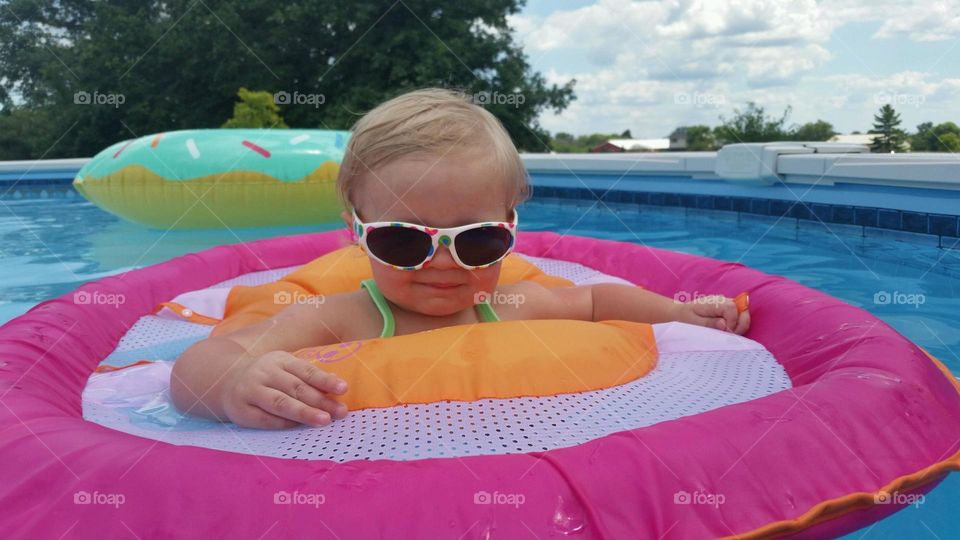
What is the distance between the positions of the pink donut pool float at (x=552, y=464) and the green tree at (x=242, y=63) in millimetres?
12870

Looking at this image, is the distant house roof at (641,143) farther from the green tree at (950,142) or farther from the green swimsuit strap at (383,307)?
the green swimsuit strap at (383,307)

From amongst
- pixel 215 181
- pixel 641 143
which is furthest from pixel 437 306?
pixel 641 143

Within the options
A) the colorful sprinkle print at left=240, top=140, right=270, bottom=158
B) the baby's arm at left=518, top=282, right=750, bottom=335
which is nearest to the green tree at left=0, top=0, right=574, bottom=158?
the colorful sprinkle print at left=240, top=140, right=270, bottom=158

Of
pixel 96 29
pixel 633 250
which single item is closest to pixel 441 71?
pixel 96 29

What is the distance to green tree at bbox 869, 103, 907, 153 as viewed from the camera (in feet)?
22.1

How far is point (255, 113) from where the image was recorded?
12094mm

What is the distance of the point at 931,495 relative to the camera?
1.78 meters

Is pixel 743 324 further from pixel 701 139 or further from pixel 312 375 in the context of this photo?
pixel 701 139

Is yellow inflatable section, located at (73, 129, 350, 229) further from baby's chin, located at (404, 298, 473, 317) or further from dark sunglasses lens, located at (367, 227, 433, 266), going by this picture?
dark sunglasses lens, located at (367, 227, 433, 266)

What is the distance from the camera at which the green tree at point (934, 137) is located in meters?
7.04

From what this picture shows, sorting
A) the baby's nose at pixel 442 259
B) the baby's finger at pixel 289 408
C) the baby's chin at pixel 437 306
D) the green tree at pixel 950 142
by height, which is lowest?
the baby's finger at pixel 289 408

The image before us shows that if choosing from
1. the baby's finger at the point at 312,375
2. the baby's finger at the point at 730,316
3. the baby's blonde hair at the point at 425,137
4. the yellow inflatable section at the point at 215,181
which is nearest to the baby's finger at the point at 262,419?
the baby's finger at the point at 312,375

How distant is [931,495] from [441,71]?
42.1ft

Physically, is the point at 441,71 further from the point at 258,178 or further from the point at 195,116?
the point at 258,178
